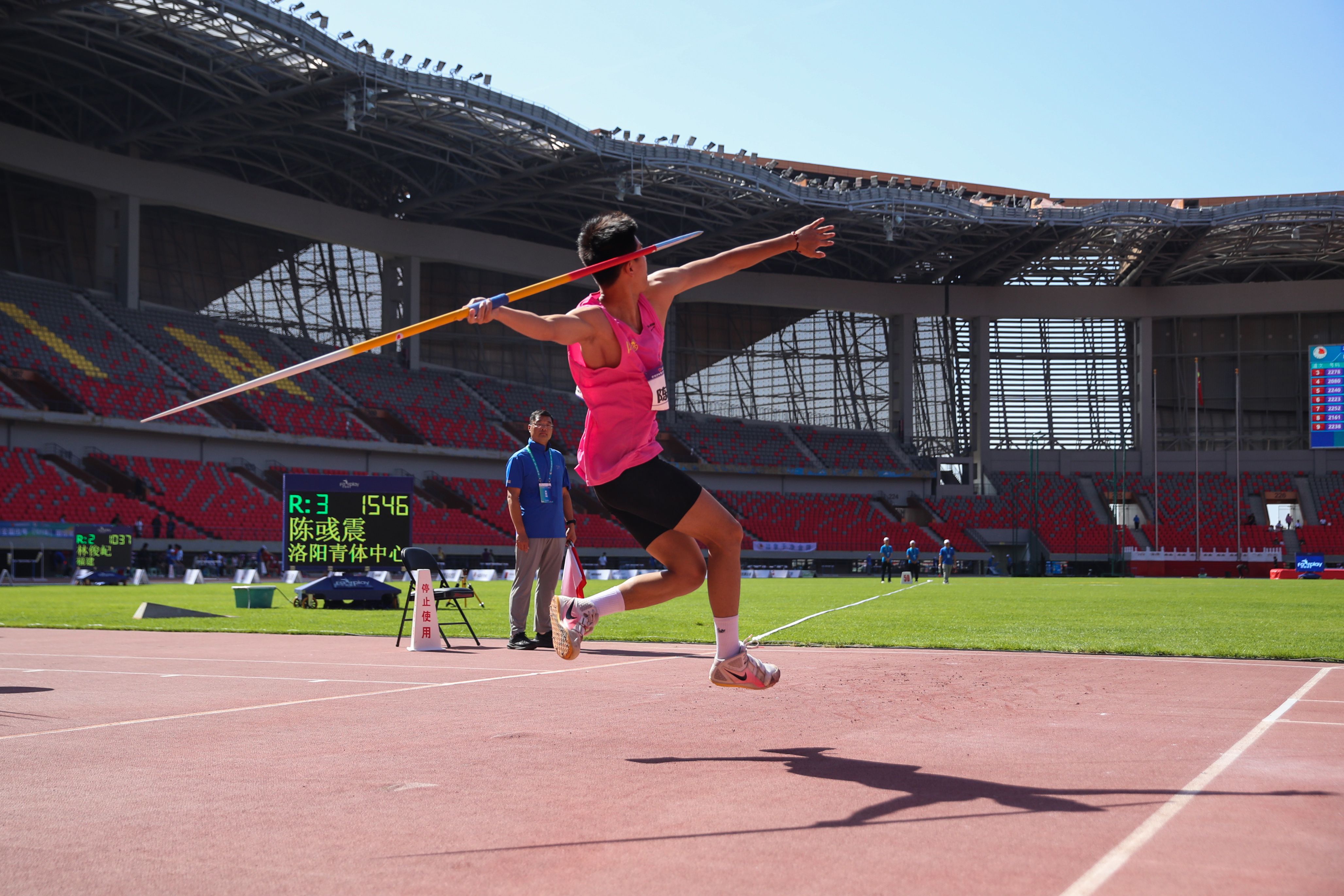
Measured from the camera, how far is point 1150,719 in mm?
5512

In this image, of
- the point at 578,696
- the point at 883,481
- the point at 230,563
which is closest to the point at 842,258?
the point at 883,481

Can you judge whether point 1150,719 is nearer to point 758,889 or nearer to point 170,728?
point 758,889

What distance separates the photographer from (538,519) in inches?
423

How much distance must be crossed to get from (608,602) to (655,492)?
0.79 metres

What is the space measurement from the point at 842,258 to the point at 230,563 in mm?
36475

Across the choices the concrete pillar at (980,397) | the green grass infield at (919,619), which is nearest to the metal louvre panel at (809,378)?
the concrete pillar at (980,397)

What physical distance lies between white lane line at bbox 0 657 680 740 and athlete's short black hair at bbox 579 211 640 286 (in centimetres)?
290

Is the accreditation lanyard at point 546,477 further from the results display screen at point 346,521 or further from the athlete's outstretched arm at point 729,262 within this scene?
the results display screen at point 346,521

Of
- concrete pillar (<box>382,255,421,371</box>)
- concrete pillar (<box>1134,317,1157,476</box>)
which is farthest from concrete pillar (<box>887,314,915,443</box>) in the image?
concrete pillar (<box>382,255,421,371</box>)

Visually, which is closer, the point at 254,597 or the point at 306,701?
the point at 306,701

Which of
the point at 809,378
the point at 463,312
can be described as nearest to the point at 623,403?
the point at 463,312

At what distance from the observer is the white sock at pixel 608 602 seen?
5645 millimetres

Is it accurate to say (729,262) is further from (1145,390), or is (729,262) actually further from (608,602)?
(1145,390)

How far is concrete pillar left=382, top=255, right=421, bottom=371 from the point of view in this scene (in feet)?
173
